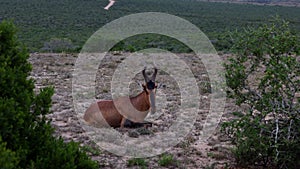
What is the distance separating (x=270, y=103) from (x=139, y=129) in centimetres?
272

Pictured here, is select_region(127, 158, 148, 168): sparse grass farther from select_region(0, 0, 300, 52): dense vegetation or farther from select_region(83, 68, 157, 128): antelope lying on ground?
select_region(0, 0, 300, 52): dense vegetation

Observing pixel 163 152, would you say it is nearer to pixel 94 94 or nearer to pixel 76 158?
pixel 76 158

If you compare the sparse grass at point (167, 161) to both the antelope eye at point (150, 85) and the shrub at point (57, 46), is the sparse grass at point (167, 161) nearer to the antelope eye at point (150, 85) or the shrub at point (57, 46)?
the antelope eye at point (150, 85)

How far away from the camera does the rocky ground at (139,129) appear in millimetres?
7367

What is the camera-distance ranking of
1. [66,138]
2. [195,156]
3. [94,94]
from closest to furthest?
[195,156]
[66,138]
[94,94]

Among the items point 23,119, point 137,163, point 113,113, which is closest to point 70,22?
point 113,113

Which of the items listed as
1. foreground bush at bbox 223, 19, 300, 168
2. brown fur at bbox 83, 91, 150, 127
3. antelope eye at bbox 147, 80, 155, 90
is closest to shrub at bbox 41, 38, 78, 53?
brown fur at bbox 83, 91, 150, 127

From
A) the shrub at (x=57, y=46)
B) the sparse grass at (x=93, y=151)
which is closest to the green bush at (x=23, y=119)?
the sparse grass at (x=93, y=151)

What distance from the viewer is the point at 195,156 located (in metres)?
7.59

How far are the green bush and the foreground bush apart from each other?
287 cm

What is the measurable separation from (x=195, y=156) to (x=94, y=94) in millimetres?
4935

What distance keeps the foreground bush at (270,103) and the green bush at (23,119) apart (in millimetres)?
2873

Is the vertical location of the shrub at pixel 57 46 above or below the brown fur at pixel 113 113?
above

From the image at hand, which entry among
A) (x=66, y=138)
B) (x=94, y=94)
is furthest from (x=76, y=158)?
(x=94, y=94)
